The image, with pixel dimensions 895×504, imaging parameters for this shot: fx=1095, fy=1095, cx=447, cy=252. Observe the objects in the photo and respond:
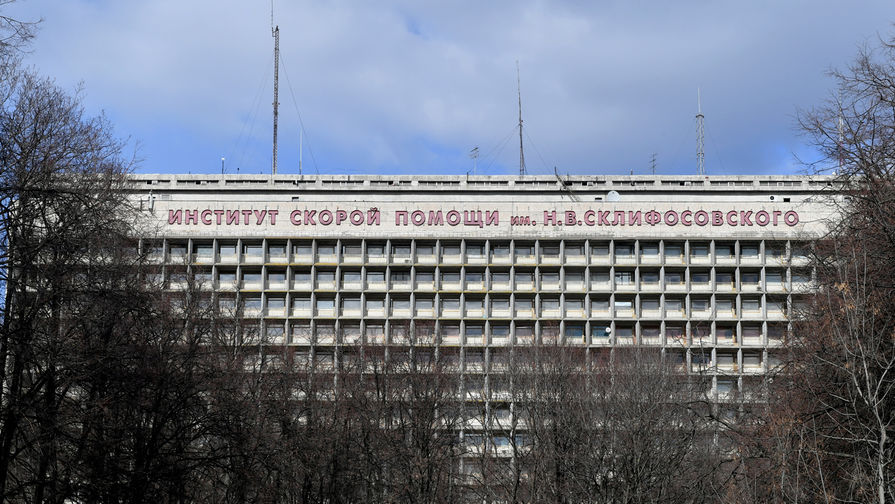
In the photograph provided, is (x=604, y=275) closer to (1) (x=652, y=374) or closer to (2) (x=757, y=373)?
(2) (x=757, y=373)

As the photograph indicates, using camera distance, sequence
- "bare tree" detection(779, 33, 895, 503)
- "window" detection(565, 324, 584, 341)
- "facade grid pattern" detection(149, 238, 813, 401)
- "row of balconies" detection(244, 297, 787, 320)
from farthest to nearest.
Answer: "row of balconies" detection(244, 297, 787, 320), "window" detection(565, 324, 584, 341), "facade grid pattern" detection(149, 238, 813, 401), "bare tree" detection(779, 33, 895, 503)

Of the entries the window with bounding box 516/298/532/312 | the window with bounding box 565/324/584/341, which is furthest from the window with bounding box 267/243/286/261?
the window with bounding box 565/324/584/341

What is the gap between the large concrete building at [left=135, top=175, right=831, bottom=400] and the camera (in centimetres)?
9788

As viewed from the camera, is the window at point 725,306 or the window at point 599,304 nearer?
the window at point 599,304

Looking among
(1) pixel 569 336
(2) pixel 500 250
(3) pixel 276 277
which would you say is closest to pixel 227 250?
(3) pixel 276 277

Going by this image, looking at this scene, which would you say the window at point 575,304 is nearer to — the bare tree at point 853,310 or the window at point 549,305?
the window at point 549,305

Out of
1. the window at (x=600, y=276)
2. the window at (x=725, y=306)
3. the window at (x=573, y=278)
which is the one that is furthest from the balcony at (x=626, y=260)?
the window at (x=725, y=306)

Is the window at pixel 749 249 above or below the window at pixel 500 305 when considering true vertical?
above

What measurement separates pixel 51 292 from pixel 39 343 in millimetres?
1659

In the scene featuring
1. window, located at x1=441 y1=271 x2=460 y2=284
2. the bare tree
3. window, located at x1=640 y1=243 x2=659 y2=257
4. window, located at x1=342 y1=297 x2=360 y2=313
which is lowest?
the bare tree

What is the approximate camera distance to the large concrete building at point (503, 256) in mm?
97875

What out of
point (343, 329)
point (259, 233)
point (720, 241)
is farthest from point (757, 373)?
point (259, 233)

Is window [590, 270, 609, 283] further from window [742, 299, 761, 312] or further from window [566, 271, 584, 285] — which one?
window [742, 299, 761, 312]

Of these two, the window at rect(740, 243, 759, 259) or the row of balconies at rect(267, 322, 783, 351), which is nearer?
the row of balconies at rect(267, 322, 783, 351)
